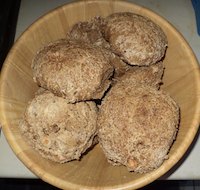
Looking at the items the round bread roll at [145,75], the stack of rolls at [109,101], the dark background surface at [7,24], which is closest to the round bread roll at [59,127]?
the stack of rolls at [109,101]

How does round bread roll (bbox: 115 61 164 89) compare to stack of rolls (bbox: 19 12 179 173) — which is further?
round bread roll (bbox: 115 61 164 89)

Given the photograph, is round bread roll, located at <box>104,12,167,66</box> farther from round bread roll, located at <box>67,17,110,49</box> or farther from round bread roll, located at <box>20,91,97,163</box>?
round bread roll, located at <box>20,91,97,163</box>

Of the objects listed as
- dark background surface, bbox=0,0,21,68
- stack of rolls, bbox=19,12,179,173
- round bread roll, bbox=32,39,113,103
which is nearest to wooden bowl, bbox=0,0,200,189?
stack of rolls, bbox=19,12,179,173

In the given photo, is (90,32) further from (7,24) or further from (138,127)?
(7,24)

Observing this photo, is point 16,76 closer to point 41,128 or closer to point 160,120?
→ point 41,128

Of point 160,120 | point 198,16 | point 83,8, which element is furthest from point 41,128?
point 198,16

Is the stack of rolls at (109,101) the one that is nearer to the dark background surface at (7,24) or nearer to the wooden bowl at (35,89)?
the wooden bowl at (35,89)
